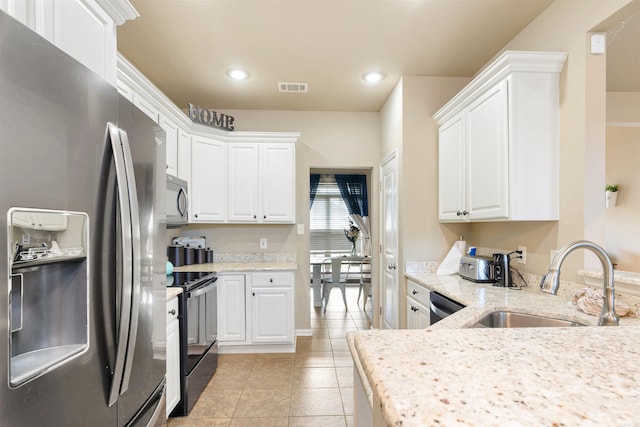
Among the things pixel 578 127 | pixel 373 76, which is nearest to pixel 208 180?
pixel 373 76

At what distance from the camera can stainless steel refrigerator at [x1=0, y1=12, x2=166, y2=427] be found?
2.15ft

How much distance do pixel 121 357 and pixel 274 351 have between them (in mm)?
2566

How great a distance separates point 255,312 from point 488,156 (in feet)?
8.34

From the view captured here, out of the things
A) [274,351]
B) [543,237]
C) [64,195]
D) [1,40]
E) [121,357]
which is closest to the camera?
[1,40]

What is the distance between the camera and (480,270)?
2.40m

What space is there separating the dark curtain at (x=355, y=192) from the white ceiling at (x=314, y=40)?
121 inches

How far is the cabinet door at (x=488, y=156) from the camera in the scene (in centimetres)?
204

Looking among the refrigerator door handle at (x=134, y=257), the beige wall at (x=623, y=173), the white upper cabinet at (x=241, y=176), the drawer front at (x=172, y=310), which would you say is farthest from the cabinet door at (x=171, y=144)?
the beige wall at (x=623, y=173)

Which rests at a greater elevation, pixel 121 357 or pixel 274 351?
pixel 121 357

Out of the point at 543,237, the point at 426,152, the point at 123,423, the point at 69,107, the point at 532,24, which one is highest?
the point at 532,24

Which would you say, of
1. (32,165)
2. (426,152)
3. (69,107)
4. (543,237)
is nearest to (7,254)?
(32,165)

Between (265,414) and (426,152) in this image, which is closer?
(265,414)

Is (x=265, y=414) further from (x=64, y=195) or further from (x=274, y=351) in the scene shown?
(x=64, y=195)

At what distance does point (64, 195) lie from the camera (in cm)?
79
